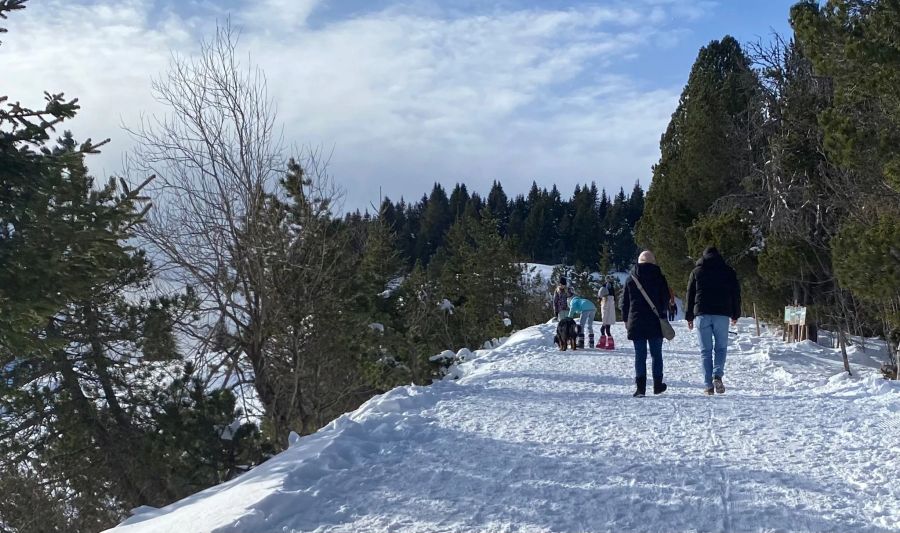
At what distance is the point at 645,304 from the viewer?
33.3 ft

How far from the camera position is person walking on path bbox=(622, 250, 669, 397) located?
393 inches

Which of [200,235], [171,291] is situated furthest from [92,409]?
[200,235]

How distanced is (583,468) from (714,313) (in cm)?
487

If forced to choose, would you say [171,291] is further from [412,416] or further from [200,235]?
[412,416]

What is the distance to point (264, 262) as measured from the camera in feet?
44.6

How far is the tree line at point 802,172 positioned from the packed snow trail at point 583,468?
132 inches

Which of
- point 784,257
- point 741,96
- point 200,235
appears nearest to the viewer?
point 200,235

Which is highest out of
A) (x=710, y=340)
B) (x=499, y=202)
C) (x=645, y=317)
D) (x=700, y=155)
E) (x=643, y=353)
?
(x=499, y=202)

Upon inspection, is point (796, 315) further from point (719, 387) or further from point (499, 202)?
point (499, 202)

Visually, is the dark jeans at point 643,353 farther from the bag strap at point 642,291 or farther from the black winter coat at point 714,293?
the black winter coat at point 714,293

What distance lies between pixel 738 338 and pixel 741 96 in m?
8.85

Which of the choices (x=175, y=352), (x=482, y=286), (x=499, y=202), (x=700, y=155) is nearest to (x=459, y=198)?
(x=499, y=202)

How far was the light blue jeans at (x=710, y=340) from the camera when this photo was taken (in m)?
10.1

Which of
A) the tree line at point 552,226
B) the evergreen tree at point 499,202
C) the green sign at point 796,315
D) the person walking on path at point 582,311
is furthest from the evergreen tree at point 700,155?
the evergreen tree at point 499,202
